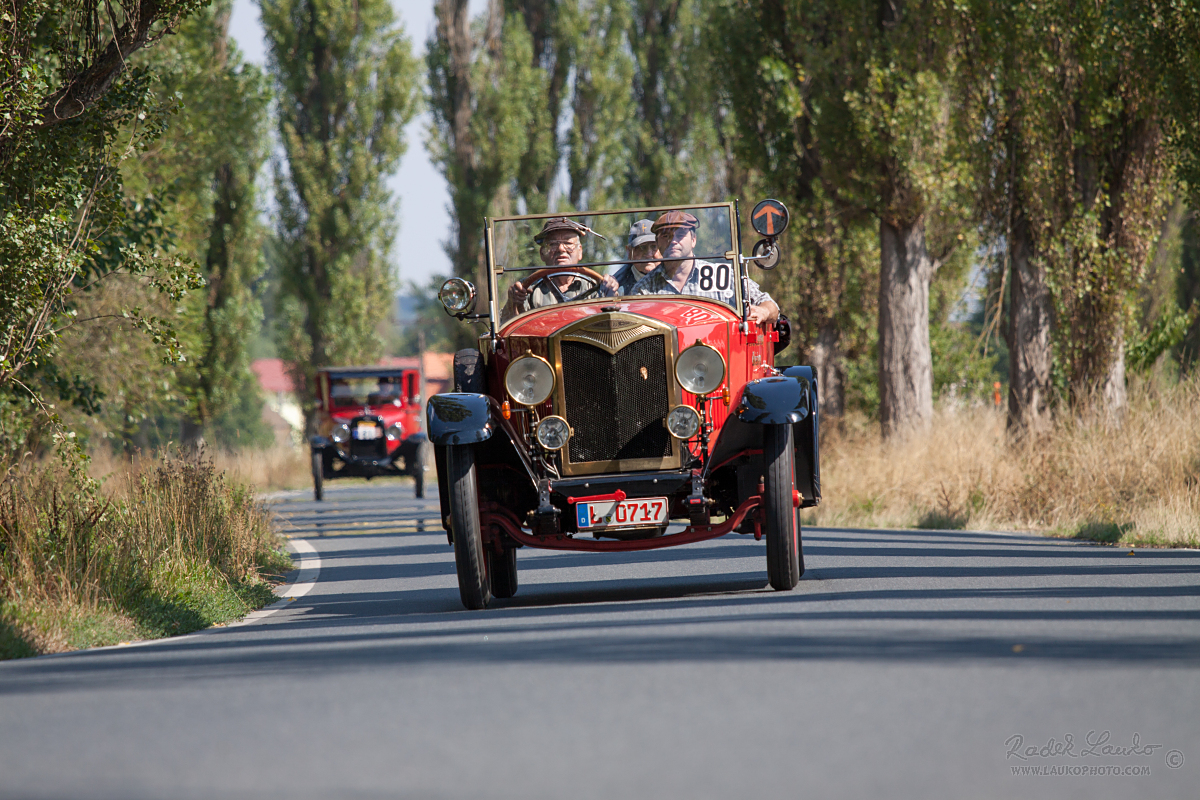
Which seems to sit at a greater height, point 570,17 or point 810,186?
point 570,17

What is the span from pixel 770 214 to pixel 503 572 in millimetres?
2999

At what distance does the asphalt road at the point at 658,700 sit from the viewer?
4.35 meters

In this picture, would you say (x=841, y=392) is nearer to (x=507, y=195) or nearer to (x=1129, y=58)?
(x=1129, y=58)

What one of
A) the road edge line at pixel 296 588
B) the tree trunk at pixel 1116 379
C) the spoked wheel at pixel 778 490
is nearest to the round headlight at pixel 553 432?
the spoked wheel at pixel 778 490

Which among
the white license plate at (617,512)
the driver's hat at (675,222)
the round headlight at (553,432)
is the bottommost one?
the white license plate at (617,512)

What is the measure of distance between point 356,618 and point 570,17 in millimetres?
30478

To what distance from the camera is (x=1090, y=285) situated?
17.4 meters

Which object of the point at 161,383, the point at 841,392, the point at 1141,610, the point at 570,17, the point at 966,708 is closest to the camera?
the point at 966,708

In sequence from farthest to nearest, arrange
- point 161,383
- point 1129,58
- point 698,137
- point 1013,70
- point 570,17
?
point 570,17 < point 698,137 < point 161,383 < point 1013,70 < point 1129,58

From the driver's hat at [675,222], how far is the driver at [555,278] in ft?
1.67

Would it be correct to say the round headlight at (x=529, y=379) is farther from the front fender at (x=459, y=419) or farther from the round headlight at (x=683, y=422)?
the round headlight at (x=683, y=422)

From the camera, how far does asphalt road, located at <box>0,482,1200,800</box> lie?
171 inches

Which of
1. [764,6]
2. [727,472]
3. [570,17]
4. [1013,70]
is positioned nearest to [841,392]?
[764,6]

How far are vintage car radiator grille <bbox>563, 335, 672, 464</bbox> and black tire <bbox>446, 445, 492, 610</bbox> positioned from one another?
68 cm
